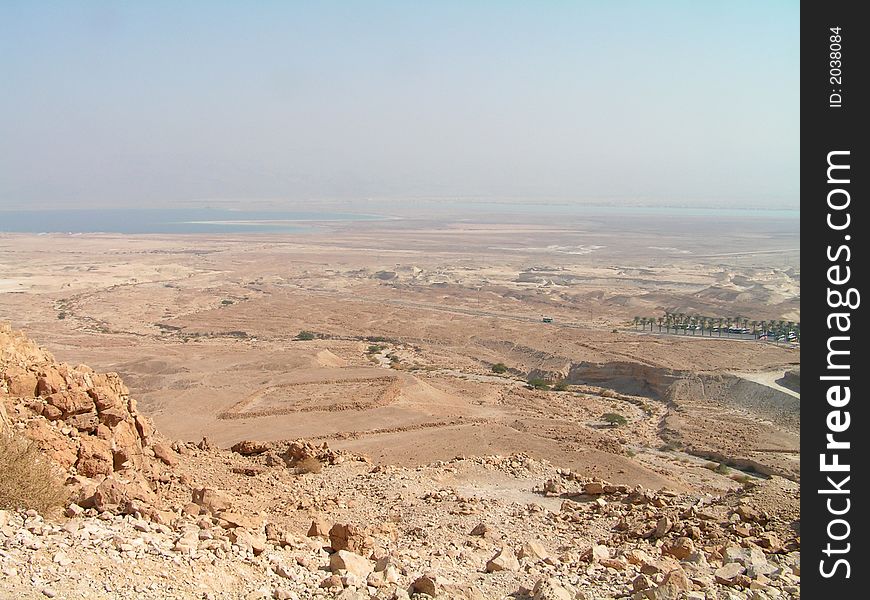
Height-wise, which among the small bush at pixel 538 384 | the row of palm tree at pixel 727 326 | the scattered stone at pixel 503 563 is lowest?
the small bush at pixel 538 384

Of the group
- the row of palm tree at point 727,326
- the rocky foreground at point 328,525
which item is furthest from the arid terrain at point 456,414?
the row of palm tree at point 727,326

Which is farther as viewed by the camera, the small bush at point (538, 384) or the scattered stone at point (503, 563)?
the small bush at point (538, 384)

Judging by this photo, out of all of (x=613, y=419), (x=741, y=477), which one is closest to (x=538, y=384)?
(x=613, y=419)

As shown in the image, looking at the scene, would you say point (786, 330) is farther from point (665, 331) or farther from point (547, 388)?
Result: point (547, 388)

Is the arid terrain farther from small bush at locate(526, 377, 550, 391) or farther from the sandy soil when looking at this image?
small bush at locate(526, 377, 550, 391)

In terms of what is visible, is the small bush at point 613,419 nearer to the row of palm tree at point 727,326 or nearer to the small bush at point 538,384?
the small bush at point 538,384

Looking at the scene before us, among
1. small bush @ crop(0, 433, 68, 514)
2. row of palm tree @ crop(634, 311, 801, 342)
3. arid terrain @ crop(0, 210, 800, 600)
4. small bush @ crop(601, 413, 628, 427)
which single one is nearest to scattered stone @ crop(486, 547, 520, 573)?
arid terrain @ crop(0, 210, 800, 600)

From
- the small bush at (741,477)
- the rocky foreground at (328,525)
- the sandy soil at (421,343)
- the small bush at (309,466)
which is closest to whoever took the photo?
the rocky foreground at (328,525)

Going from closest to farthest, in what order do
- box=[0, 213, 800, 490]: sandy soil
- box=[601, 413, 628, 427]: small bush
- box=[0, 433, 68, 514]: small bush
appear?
box=[0, 433, 68, 514]: small bush → box=[0, 213, 800, 490]: sandy soil → box=[601, 413, 628, 427]: small bush
